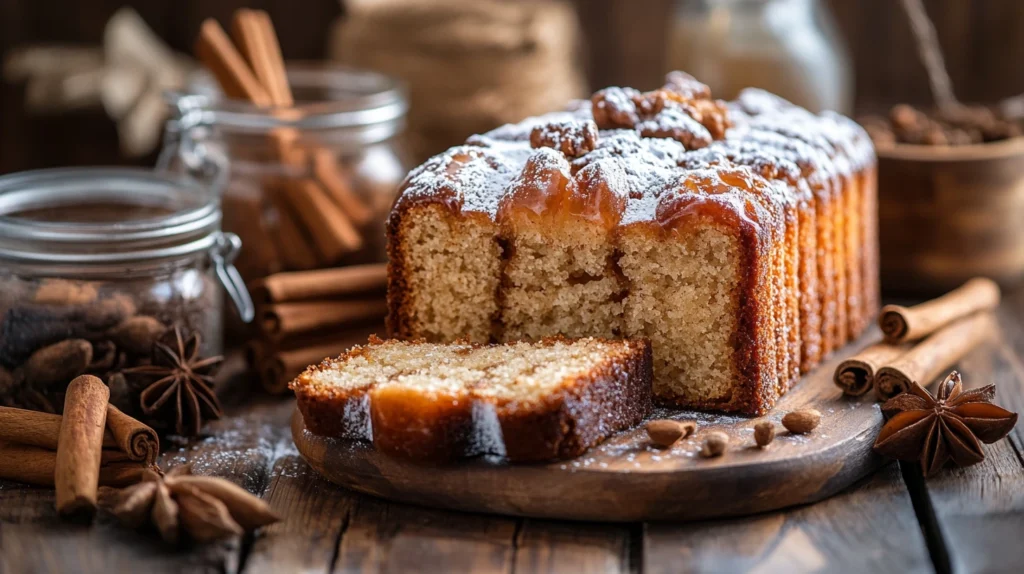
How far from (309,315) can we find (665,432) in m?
1.25

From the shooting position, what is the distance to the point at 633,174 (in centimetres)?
266

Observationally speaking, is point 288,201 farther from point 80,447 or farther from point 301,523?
point 301,523

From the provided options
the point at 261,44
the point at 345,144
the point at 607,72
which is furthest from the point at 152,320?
the point at 607,72

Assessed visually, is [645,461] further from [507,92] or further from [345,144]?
[507,92]

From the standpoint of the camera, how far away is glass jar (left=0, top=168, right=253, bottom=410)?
8.95 feet

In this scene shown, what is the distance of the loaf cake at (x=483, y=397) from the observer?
2281mm

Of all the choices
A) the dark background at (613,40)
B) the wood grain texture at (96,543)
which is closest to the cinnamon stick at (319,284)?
the wood grain texture at (96,543)

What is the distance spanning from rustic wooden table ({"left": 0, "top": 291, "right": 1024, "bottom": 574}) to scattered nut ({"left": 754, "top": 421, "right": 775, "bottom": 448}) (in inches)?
6.2

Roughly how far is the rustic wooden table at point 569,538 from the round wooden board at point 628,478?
0.10ft

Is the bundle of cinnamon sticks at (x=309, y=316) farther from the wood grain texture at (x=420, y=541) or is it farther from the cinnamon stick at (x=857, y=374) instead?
the cinnamon stick at (x=857, y=374)

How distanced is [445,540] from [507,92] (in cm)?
238

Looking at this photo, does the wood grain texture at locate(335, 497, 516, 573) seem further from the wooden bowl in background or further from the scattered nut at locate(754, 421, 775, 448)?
the wooden bowl in background

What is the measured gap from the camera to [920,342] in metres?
Answer: 3.19

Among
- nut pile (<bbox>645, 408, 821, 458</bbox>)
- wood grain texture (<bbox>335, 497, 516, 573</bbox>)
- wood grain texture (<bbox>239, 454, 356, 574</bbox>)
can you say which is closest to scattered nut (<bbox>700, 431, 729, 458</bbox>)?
nut pile (<bbox>645, 408, 821, 458</bbox>)
